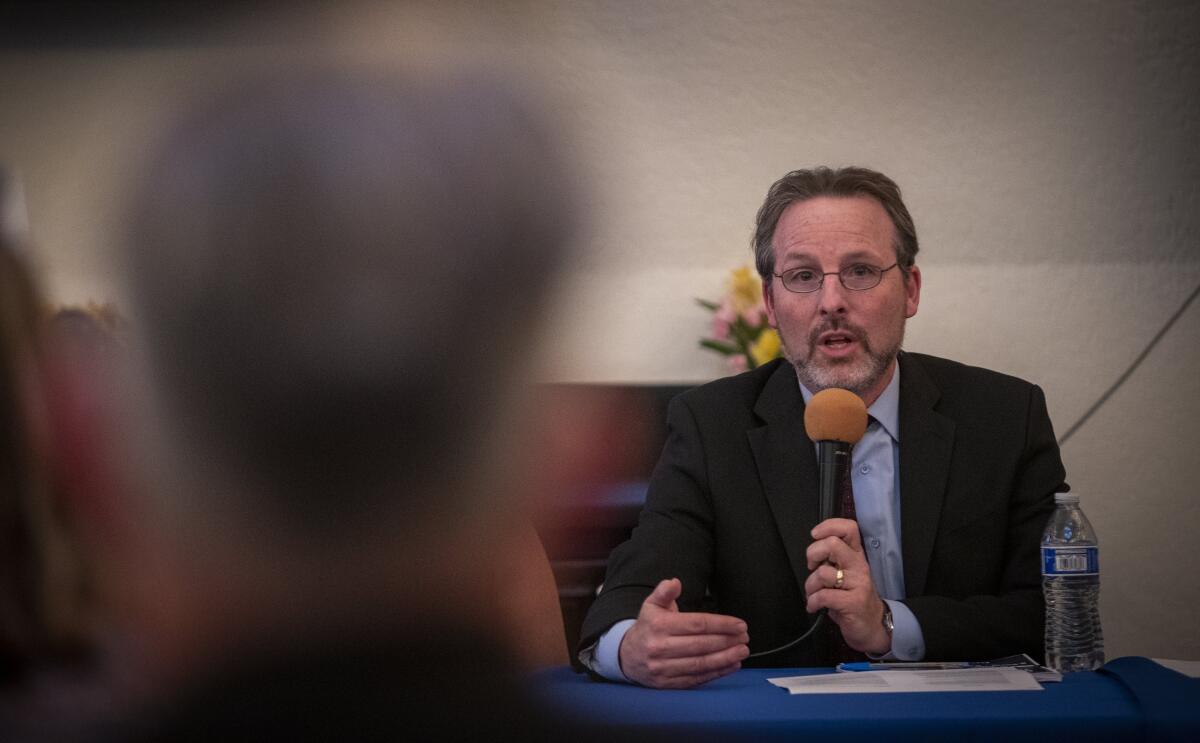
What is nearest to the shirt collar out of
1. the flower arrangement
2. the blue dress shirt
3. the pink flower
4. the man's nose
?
the blue dress shirt

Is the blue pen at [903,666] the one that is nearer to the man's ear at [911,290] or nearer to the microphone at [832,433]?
the microphone at [832,433]

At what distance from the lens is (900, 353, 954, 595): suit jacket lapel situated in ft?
6.25

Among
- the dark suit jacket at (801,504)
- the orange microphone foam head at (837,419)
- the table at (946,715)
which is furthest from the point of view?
the dark suit jacket at (801,504)

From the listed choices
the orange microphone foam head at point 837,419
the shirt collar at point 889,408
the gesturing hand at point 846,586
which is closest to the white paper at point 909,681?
the gesturing hand at point 846,586

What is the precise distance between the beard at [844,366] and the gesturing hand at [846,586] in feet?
1.83

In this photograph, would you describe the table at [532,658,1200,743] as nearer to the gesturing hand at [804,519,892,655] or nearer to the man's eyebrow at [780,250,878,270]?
the gesturing hand at [804,519,892,655]

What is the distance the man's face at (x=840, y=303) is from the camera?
6.91 feet

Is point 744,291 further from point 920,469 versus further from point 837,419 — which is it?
point 837,419

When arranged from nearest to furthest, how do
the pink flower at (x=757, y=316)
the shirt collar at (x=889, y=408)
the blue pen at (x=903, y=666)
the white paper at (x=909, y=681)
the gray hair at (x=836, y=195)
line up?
1. the white paper at (x=909, y=681)
2. the blue pen at (x=903, y=666)
3. the shirt collar at (x=889, y=408)
4. the gray hair at (x=836, y=195)
5. the pink flower at (x=757, y=316)

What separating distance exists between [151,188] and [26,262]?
2.3 inches

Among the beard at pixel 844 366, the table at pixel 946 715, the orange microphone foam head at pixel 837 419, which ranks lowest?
the table at pixel 946 715

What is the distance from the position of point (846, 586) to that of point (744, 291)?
63.8 inches

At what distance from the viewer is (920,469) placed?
6.47 feet

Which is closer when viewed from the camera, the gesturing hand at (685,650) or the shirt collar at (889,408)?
the gesturing hand at (685,650)
